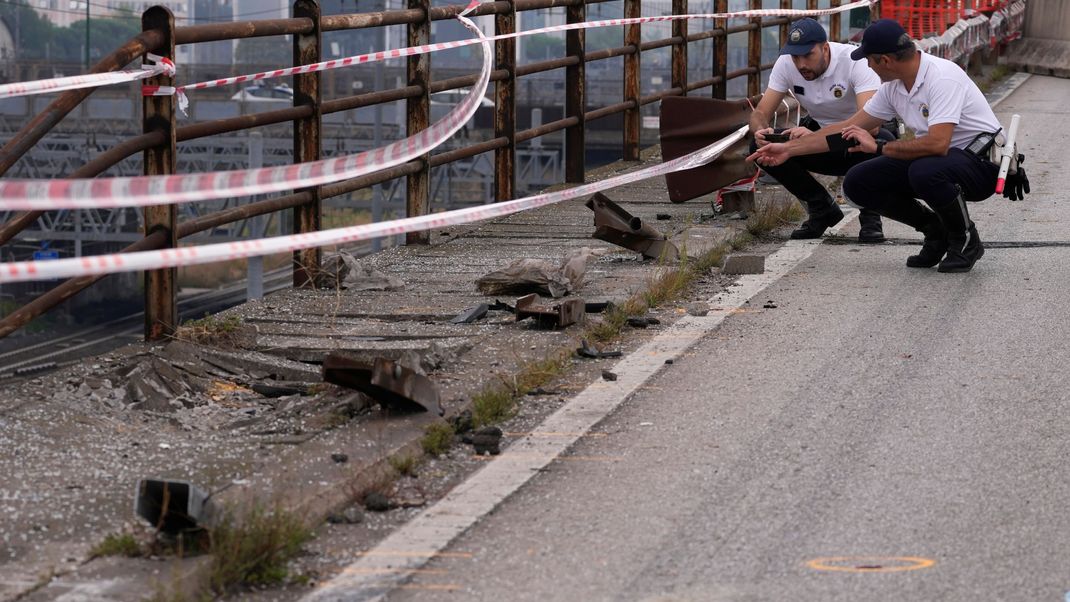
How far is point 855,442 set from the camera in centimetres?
462

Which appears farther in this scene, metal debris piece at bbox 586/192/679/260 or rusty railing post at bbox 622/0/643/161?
rusty railing post at bbox 622/0/643/161

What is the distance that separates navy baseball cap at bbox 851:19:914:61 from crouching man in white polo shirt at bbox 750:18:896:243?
2.91ft

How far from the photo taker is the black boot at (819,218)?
346 inches

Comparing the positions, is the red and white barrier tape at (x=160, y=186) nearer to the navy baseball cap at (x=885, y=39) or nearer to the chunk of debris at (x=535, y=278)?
the chunk of debris at (x=535, y=278)

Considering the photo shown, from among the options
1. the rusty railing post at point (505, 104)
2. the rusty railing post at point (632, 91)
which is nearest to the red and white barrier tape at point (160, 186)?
the rusty railing post at point (505, 104)

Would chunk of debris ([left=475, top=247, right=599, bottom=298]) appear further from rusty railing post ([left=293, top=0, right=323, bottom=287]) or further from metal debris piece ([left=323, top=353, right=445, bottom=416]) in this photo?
metal debris piece ([left=323, top=353, right=445, bottom=416])

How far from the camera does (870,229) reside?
8641mm

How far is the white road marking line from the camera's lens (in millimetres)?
3508

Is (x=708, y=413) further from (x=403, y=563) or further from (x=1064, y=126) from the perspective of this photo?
(x=1064, y=126)

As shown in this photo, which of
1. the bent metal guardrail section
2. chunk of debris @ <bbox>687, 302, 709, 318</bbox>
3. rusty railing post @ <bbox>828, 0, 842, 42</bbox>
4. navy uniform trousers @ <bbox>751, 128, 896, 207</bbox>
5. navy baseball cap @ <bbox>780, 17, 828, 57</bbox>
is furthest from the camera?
rusty railing post @ <bbox>828, 0, 842, 42</bbox>

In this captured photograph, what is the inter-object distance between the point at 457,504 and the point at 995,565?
4.31ft

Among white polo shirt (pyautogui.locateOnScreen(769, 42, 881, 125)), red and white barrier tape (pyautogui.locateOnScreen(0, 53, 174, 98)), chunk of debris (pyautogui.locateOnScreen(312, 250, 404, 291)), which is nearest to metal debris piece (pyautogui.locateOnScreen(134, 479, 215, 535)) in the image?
red and white barrier tape (pyautogui.locateOnScreen(0, 53, 174, 98))

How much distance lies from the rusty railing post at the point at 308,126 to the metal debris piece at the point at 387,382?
2.50 m

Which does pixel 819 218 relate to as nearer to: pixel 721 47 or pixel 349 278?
pixel 349 278
